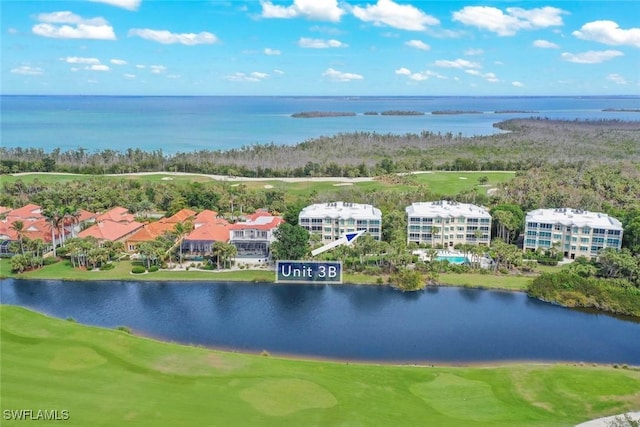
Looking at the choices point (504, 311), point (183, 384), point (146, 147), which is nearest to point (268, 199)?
point (504, 311)

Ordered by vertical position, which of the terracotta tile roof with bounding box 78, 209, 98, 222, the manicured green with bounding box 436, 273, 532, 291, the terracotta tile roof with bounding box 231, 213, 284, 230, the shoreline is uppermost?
the terracotta tile roof with bounding box 231, 213, 284, 230

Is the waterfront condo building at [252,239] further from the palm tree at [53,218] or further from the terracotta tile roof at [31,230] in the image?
the terracotta tile roof at [31,230]

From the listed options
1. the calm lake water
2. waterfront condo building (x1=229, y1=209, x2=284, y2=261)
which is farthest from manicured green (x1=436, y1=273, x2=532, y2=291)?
waterfront condo building (x1=229, y1=209, x2=284, y2=261)

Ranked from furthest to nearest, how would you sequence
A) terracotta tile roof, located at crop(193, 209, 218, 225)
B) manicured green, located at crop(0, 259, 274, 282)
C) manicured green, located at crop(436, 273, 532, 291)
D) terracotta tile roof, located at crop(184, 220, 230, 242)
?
terracotta tile roof, located at crop(193, 209, 218, 225)
terracotta tile roof, located at crop(184, 220, 230, 242)
manicured green, located at crop(0, 259, 274, 282)
manicured green, located at crop(436, 273, 532, 291)

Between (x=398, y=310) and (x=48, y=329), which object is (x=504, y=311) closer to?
(x=398, y=310)

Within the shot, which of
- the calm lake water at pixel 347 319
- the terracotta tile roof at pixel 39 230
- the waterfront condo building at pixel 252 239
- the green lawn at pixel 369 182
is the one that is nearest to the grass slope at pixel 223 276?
the calm lake water at pixel 347 319

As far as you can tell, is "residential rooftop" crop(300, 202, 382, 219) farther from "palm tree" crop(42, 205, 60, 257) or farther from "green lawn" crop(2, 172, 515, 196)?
"palm tree" crop(42, 205, 60, 257)

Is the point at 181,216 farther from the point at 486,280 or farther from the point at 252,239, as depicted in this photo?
the point at 486,280
